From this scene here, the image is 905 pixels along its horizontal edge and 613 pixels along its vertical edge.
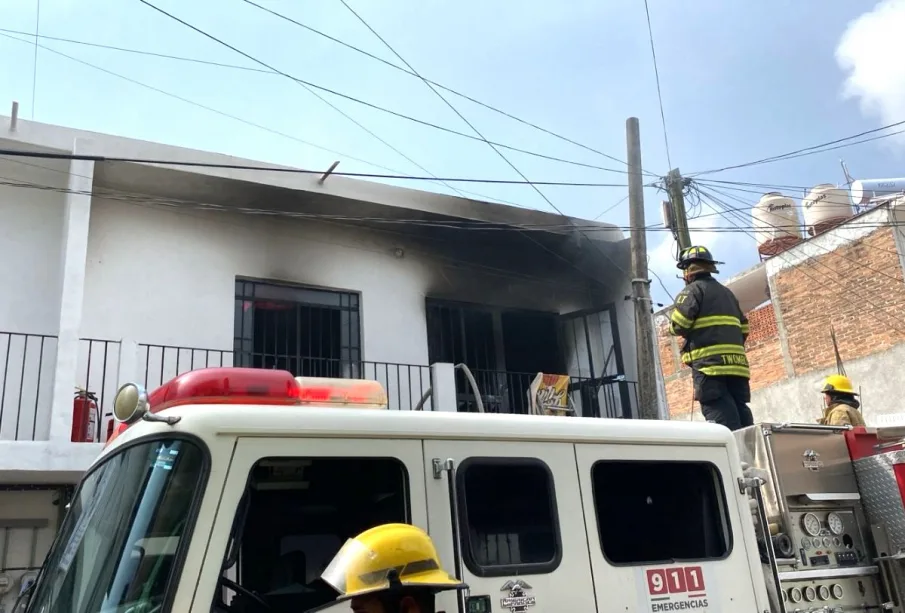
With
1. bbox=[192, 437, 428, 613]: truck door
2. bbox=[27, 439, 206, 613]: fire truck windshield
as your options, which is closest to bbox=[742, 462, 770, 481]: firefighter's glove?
bbox=[192, 437, 428, 613]: truck door

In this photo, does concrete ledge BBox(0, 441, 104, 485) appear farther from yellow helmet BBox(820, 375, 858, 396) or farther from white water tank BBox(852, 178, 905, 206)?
white water tank BBox(852, 178, 905, 206)

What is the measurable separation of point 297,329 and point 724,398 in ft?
18.4

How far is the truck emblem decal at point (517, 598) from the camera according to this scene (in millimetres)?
3188

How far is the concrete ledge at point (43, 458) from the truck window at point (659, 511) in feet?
17.0

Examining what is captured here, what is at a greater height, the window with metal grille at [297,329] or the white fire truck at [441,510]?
the window with metal grille at [297,329]

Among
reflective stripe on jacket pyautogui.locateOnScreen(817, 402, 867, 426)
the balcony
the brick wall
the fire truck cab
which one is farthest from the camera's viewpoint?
the brick wall

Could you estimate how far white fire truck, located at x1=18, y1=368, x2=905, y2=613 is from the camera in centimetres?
281

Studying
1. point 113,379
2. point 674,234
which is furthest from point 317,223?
point 674,234

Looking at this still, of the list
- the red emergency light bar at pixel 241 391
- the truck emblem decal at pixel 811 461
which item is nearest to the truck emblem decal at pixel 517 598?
the red emergency light bar at pixel 241 391

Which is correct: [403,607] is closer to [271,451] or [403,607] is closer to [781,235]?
[271,451]

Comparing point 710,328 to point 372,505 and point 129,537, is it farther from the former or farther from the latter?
point 129,537

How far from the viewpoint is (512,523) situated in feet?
11.0

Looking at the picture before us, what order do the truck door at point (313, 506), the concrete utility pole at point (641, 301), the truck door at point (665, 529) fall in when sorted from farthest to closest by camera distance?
the concrete utility pole at point (641, 301), the truck door at point (665, 529), the truck door at point (313, 506)

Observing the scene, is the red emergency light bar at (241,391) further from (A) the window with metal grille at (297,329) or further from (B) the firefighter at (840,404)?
(A) the window with metal grille at (297,329)
